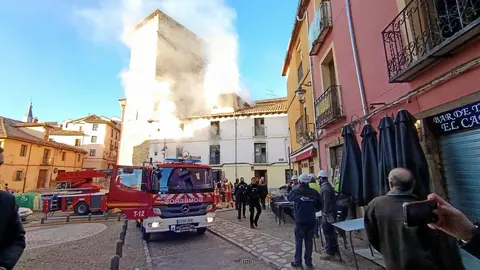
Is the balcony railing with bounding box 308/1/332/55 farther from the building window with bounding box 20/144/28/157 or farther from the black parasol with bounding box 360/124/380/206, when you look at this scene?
the building window with bounding box 20/144/28/157

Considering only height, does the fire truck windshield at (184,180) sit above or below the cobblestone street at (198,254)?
above

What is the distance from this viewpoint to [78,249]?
7.28m

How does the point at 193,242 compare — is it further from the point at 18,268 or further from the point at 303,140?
the point at 303,140

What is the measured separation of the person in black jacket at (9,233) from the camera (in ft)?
6.42

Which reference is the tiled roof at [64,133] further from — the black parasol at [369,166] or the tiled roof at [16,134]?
the black parasol at [369,166]

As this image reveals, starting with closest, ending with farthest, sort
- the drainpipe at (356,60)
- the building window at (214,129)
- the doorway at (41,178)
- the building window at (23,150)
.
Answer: the drainpipe at (356,60), the building window at (23,150), the doorway at (41,178), the building window at (214,129)

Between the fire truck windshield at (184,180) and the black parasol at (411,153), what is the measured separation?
6021 millimetres

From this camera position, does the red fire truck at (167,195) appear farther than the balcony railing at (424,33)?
Yes

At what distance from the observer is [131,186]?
30.2 feet

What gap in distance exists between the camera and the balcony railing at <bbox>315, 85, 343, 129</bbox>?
7.48 metres

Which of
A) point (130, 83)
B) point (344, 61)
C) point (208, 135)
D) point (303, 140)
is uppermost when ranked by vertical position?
point (130, 83)

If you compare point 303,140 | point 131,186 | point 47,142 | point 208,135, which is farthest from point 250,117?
point 47,142

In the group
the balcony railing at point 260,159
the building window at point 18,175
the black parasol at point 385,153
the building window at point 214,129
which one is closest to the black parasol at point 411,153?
the black parasol at point 385,153

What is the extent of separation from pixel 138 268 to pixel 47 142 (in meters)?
30.8
